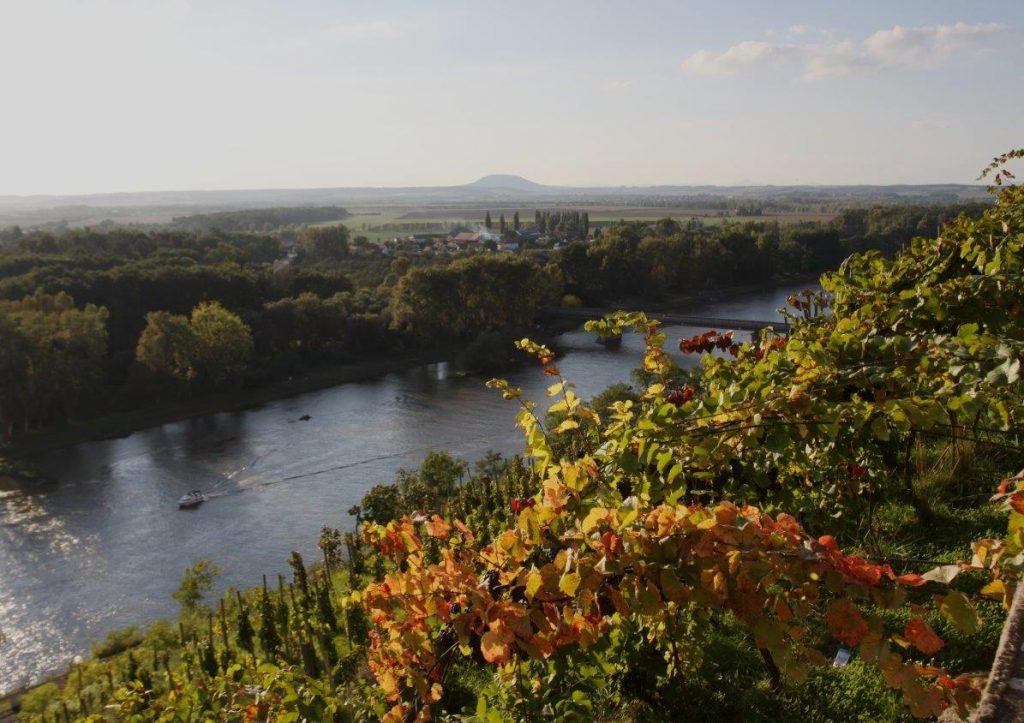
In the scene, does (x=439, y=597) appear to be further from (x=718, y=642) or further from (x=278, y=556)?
(x=278, y=556)

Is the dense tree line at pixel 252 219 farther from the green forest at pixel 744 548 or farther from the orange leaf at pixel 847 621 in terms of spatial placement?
the orange leaf at pixel 847 621

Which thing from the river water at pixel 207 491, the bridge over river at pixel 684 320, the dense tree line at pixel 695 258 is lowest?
the river water at pixel 207 491

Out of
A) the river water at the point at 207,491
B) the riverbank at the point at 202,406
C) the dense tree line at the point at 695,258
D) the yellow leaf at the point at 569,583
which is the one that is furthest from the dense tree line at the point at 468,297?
the yellow leaf at the point at 569,583

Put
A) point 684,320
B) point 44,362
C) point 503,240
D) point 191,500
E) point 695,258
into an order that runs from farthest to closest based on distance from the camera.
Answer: point 503,240
point 695,258
point 684,320
point 44,362
point 191,500

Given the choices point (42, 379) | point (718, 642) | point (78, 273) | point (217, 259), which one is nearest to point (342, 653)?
point (718, 642)

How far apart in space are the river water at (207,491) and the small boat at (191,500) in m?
0.33

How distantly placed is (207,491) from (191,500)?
3.14 ft

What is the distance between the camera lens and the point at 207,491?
20.5 metres

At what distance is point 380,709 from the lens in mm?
3258

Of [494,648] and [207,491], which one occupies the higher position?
[494,648]

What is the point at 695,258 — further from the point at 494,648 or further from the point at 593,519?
the point at 494,648

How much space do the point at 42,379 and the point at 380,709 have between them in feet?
90.6

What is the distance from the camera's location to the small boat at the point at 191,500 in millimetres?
19527

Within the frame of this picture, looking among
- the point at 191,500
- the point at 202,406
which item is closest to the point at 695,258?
the point at 202,406
